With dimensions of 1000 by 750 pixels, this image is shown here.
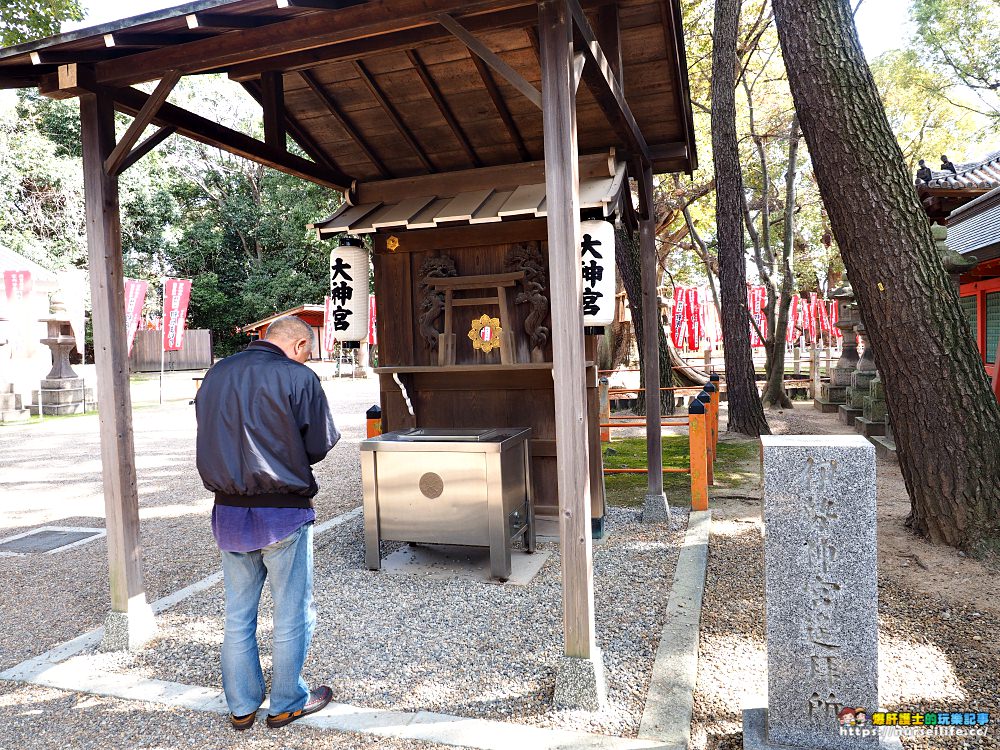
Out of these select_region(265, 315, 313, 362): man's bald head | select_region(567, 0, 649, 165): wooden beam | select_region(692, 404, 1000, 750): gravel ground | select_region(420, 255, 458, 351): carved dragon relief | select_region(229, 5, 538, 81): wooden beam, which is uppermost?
select_region(229, 5, 538, 81): wooden beam

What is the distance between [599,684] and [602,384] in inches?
300

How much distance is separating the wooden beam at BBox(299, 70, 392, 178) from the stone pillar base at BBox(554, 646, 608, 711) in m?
4.63

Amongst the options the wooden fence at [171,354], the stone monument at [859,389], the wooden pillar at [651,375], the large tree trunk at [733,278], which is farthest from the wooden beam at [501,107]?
the wooden fence at [171,354]

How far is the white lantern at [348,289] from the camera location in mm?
6195

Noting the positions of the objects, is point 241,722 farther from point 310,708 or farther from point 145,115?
point 145,115

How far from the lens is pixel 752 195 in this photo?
25.1 metres

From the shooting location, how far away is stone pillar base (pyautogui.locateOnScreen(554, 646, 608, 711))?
3205 millimetres

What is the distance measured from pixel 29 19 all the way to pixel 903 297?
1091cm

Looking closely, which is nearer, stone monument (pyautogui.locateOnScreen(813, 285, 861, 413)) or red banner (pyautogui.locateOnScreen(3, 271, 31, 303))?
stone monument (pyautogui.locateOnScreen(813, 285, 861, 413))

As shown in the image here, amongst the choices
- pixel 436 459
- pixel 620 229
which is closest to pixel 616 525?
pixel 436 459

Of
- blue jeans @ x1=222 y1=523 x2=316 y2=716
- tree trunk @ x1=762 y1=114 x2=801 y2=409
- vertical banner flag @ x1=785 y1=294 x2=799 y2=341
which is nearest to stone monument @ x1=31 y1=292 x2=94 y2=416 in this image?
blue jeans @ x1=222 y1=523 x2=316 y2=716

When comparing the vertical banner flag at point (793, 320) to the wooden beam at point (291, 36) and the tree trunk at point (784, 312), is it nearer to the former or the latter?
the tree trunk at point (784, 312)

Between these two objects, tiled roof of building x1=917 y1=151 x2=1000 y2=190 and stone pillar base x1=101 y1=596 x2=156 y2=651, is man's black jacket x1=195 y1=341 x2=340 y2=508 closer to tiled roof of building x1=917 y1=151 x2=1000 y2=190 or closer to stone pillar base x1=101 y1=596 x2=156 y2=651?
stone pillar base x1=101 y1=596 x2=156 y2=651

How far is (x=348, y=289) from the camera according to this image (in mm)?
6215
